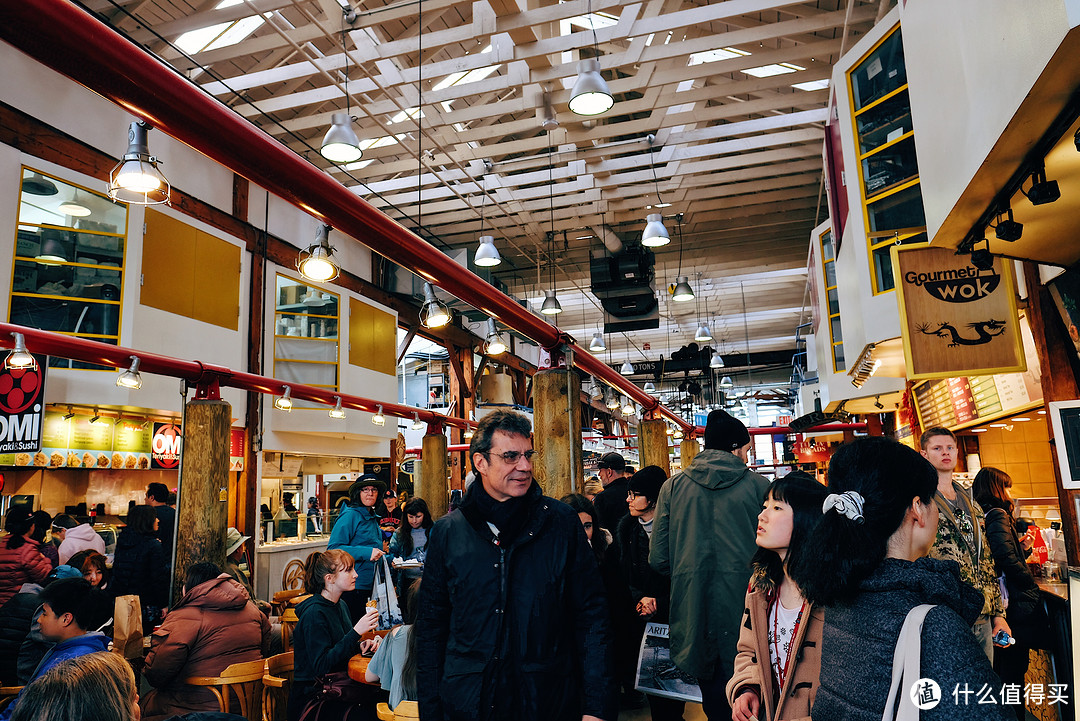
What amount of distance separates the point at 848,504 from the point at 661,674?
7.60 feet

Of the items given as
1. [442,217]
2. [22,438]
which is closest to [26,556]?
[22,438]

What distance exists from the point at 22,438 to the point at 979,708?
883cm

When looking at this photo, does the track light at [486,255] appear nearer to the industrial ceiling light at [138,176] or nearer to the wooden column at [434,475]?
the wooden column at [434,475]

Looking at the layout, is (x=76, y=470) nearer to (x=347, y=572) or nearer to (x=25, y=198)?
(x=25, y=198)

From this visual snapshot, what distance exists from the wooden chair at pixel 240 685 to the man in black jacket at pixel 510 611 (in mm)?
1865

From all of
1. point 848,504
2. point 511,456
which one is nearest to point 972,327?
point 511,456

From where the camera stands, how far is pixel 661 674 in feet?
11.6

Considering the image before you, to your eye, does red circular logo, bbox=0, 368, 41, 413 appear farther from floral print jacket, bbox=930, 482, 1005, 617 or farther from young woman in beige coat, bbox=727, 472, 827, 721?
floral print jacket, bbox=930, 482, 1005, 617

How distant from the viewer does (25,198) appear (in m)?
8.44

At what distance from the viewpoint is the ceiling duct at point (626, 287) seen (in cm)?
1300

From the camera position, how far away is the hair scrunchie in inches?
62.3

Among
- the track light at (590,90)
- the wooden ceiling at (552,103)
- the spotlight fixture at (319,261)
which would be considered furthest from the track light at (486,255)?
the spotlight fixture at (319,261)

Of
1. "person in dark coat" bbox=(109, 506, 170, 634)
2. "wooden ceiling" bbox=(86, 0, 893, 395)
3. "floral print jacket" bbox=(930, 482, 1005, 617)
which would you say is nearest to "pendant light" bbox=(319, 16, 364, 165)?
"wooden ceiling" bbox=(86, 0, 893, 395)

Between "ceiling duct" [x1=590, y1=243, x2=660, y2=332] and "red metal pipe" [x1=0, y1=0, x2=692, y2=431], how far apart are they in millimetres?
8719
